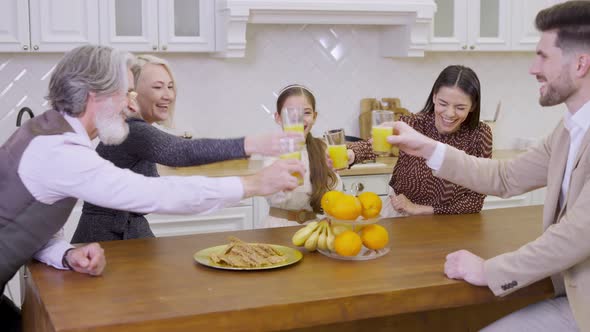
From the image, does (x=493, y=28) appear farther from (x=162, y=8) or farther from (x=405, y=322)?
(x=405, y=322)

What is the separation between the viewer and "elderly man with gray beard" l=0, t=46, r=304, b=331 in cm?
202

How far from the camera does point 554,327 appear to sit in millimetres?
2232

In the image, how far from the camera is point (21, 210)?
6.75 feet

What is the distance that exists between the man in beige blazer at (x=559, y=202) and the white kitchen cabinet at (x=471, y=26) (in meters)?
2.15

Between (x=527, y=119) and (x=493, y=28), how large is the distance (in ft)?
2.93

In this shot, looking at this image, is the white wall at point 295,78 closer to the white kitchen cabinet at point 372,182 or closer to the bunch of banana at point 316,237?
the white kitchen cabinet at point 372,182

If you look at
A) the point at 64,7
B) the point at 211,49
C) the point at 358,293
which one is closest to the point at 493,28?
the point at 211,49

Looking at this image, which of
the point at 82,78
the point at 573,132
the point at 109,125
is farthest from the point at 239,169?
the point at 573,132

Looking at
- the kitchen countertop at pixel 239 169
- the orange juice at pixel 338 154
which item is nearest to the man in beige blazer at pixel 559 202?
the orange juice at pixel 338 154

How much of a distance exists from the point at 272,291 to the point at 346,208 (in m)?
0.40

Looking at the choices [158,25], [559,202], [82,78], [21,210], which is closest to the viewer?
[21,210]

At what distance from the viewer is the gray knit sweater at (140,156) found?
2572 millimetres

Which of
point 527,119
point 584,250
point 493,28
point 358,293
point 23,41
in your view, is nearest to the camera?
point 358,293

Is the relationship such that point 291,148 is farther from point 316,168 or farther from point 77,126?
point 316,168
